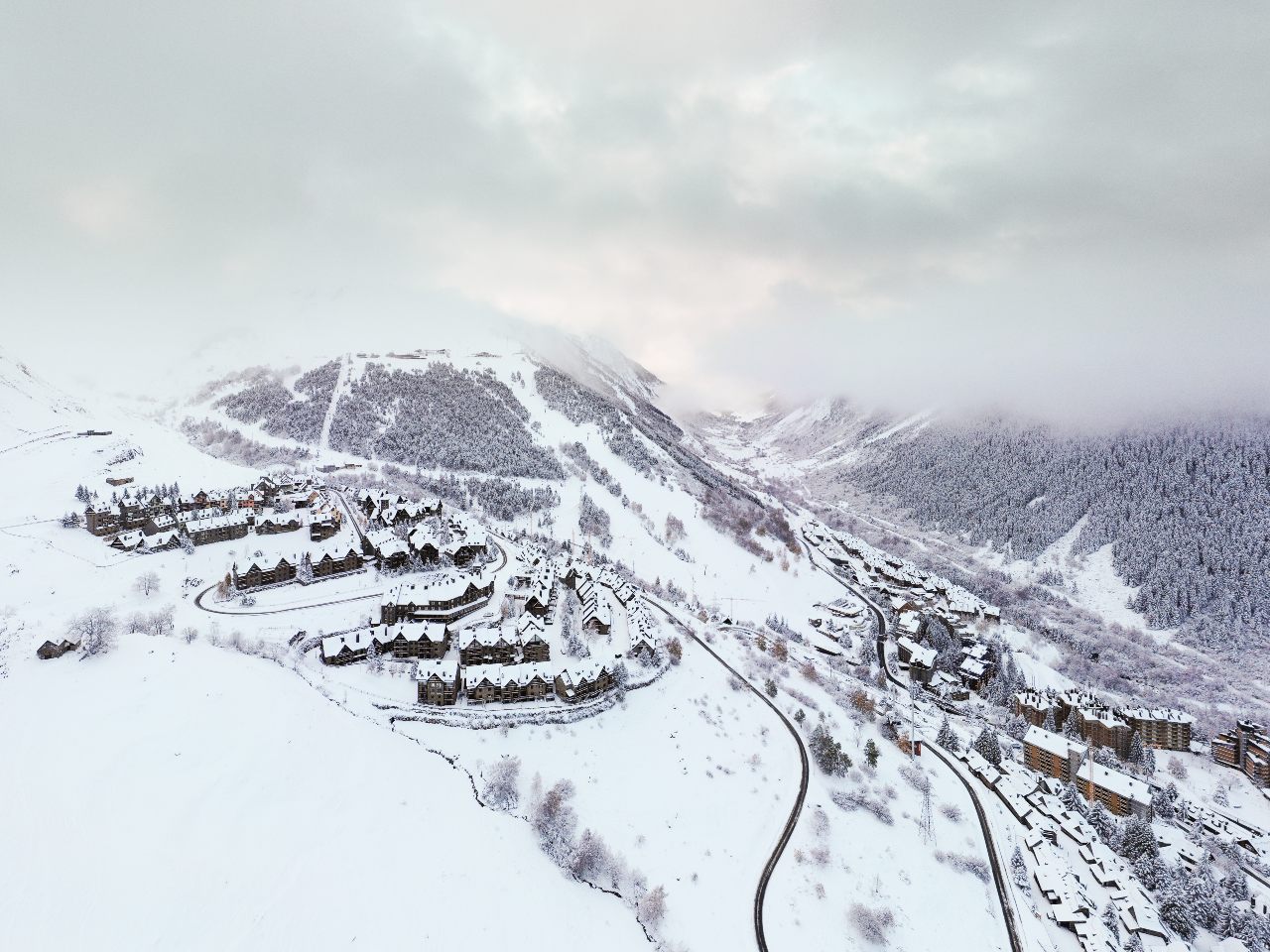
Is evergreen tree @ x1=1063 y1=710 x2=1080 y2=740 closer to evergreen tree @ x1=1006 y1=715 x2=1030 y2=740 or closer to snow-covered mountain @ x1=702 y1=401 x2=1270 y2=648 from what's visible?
evergreen tree @ x1=1006 y1=715 x2=1030 y2=740

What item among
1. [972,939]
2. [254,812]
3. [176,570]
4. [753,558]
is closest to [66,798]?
[254,812]

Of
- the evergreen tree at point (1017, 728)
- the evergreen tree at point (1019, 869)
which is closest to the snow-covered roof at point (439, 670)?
the evergreen tree at point (1019, 869)

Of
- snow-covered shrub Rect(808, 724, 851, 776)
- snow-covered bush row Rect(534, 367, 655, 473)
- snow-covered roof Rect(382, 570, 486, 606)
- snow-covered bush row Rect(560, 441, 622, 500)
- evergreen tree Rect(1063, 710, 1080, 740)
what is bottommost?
evergreen tree Rect(1063, 710, 1080, 740)

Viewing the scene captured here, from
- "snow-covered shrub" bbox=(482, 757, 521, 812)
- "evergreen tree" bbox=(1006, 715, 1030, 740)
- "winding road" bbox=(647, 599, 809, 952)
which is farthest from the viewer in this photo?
"evergreen tree" bbox=(1006, 715, 1030, 740)

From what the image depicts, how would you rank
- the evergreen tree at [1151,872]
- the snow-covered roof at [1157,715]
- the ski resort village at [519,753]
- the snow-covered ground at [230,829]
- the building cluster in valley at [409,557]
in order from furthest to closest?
the snow-covered roof at [1157,715], the building cluster in valley at [409,557], the evergreen tree at [1151,872], the ski resort village at [519,753], the snow-covered ground at [230,829]

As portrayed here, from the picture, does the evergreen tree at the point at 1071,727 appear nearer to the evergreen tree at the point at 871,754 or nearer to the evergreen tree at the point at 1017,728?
the evergreen tree at the point at 1017,728

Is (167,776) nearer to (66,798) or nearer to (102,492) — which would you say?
(66,798)

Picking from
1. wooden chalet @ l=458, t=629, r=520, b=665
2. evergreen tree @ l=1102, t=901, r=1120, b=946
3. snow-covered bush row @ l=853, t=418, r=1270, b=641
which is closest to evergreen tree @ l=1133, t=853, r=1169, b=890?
evergreen tree @ l=1102, t=901, r=1120, b=946
